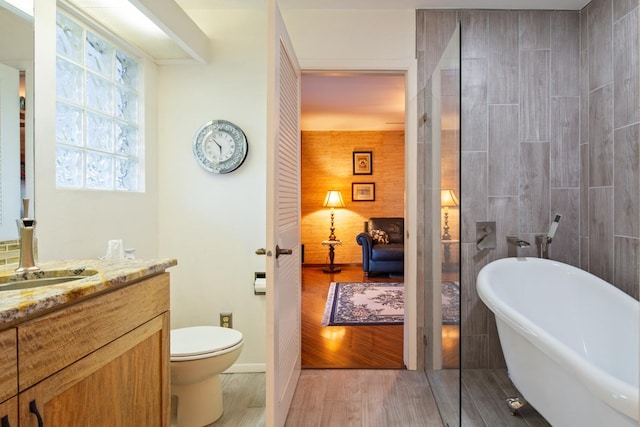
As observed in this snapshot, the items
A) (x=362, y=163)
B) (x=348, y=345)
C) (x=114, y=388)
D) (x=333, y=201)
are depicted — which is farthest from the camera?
(x=362, y=163)

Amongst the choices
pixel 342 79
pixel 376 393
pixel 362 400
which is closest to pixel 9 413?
pixel 362 400

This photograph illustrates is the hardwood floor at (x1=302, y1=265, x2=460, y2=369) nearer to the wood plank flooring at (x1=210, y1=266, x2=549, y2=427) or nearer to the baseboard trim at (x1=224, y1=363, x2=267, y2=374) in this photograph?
the wood plank flooring at (x1=210, y1=266, x2=549, y2=427)

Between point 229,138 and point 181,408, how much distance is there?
164 centimetres

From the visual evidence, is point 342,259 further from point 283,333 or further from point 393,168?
point 283,333

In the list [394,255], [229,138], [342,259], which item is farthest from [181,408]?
[342,259]

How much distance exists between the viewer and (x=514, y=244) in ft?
8.18

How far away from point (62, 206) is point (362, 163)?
5.51 metres

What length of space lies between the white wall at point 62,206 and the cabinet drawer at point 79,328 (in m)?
0.72

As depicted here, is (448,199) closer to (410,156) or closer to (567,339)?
(410,156)

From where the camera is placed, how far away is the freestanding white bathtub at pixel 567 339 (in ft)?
3.82

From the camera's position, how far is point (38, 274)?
1.29 m

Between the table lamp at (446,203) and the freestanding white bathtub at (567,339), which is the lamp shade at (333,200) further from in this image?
the table lamp at (446,203)

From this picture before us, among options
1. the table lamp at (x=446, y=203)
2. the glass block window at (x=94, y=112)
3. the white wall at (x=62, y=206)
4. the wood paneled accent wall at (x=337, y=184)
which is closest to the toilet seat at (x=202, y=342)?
the white wall at (x=62, y=206)

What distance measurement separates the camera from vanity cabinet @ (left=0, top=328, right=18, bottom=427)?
0.73 m
